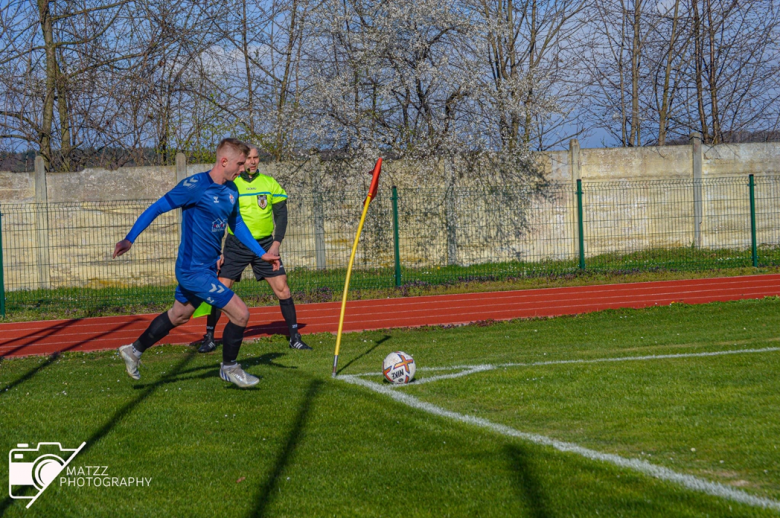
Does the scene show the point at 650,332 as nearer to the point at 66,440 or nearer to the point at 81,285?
the point at 66,440

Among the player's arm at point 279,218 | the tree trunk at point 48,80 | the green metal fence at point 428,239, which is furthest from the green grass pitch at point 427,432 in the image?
the tree trunk at point 48,80

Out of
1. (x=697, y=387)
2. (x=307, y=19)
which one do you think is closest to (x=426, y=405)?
(x=697, y=387)

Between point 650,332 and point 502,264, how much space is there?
762 centimetres

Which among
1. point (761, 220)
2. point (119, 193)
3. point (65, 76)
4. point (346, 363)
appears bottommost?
point (346, 363)

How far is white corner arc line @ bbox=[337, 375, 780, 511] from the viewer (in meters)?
3.11

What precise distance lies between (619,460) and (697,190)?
56.6 ft

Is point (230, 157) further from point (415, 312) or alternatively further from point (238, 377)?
point (415, 312)

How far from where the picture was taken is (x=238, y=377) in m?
6.11

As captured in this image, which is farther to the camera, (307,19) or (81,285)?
(307,19)

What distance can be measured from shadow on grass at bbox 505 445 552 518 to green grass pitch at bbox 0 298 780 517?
0.5 inches

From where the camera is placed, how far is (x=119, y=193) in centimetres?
1809

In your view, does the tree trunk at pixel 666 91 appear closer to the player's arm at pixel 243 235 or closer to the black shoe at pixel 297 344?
the black shoe at pixel 297 344

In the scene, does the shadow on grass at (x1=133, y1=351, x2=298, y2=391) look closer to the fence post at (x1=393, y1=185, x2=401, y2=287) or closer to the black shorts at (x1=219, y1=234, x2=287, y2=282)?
the black shorts at (x1=219, y1=234, x2=287, y2=282)

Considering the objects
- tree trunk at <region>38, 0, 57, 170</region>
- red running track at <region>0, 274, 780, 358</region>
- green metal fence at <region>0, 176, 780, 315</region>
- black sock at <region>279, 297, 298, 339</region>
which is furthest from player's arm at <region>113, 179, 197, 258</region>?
tree trunk at <region>38, 0, 57, 170</region>
